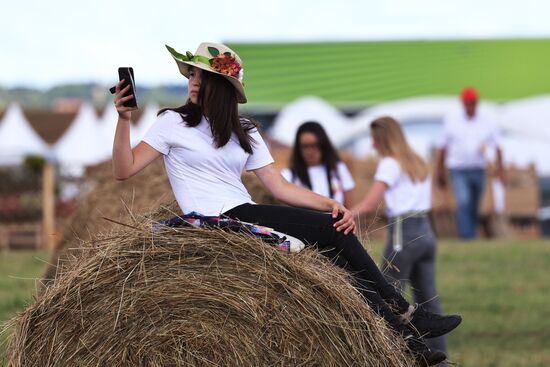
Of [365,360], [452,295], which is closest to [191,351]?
[365,360]

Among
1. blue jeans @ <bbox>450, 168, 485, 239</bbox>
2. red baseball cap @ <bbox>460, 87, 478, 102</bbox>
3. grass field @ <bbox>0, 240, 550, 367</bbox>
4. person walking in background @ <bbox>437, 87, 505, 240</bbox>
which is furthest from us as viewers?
blue jeans @ <bbox>450, 168, 485, 239</bbox>

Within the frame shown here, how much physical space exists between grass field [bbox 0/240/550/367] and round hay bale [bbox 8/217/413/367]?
1.19 metres

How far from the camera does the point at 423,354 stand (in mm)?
6441

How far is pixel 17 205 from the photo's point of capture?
2392cm

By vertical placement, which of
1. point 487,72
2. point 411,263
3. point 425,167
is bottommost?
point 487,72

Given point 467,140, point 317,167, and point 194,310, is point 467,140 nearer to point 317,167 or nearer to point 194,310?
point 317,167

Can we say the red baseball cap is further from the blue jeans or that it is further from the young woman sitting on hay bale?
the young woman sitting on hay bale

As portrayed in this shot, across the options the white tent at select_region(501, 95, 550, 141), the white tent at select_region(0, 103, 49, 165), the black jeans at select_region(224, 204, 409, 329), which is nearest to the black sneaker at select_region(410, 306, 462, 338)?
the black jeans at select_region(224, 204, 409, 329)

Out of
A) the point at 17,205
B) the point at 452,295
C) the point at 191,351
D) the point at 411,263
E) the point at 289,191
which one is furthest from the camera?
the point at 17,205

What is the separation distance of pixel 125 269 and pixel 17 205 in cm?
1833

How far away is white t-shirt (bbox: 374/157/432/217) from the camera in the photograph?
31.5 ft

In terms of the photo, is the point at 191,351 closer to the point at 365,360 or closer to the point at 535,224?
the point at 365,360

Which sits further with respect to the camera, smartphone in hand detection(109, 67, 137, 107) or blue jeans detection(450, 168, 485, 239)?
blue jeans detection(450, 168, 485, 239)

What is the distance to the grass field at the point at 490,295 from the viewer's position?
401 inches
